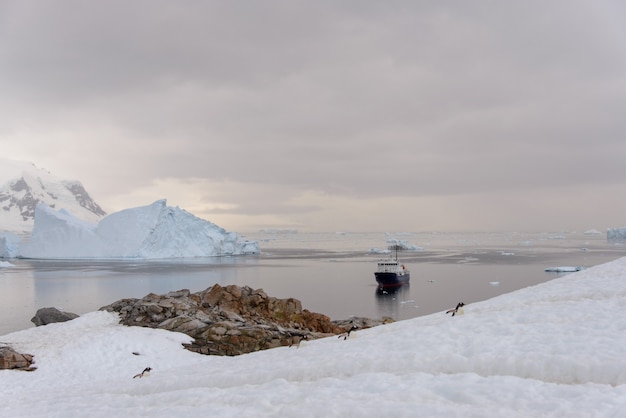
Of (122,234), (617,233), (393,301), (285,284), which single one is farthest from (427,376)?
(617,233)

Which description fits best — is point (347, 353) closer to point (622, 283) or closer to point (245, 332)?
point (622, 283)

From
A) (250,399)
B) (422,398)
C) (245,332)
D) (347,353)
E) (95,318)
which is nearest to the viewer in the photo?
(422,398)

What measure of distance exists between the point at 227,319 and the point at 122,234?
86902 millimetres

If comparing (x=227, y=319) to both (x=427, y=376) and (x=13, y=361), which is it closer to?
(x=13, y=361)

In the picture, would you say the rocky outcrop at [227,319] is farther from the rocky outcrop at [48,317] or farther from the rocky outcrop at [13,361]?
the rocky outcrop at [13,361]

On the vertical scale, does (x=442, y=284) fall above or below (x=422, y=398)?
below

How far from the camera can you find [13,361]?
17.9 m

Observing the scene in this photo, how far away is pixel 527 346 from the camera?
10156mm

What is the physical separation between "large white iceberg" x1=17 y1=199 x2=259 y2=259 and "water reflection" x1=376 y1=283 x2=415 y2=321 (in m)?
54.9

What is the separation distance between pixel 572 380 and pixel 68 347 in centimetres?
1845

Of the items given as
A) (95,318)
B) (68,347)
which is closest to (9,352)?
(68,347)

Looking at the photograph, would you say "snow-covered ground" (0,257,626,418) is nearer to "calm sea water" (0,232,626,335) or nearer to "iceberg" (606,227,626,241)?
"calm sea water" (0,232,626,335)

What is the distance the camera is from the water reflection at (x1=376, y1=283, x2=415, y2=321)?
46406 mm

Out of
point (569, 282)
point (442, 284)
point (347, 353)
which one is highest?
point (569, 282)
